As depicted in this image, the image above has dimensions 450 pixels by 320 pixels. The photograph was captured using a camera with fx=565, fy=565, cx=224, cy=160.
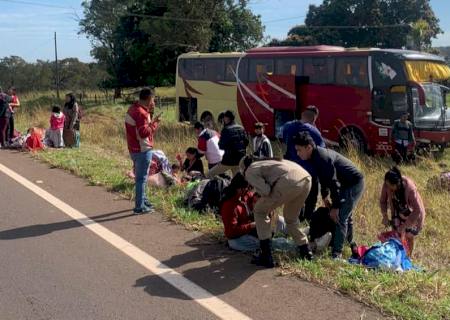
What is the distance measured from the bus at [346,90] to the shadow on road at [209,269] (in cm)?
1056

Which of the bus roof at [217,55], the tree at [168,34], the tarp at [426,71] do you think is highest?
the tree at [168,34]

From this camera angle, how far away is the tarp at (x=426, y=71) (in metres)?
15.2

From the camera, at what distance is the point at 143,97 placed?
7305 millimetres

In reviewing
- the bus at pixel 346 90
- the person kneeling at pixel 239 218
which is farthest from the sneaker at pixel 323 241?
the bus at pixel 346 90

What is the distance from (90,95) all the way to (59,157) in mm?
32881

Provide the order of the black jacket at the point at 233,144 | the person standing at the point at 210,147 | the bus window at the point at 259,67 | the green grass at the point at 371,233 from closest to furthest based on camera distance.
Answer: the green grass at the point at 371,233 < the black jacket at the point at 233,144 < the person standing at the point at 210,147 < the bus window at the point at 259,67

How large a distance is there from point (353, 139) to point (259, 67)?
4.85 metres

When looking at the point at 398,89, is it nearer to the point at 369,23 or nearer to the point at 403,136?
the point at 403,136

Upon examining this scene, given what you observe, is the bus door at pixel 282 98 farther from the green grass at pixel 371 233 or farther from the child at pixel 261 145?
the child at pixel 261 145

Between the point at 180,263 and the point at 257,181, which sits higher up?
the point at 257,181

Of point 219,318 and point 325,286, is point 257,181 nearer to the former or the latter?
point 325,286

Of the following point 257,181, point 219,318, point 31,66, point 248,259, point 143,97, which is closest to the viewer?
point 219,318

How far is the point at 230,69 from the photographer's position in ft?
68.3

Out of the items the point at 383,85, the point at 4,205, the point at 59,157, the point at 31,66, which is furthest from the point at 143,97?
the point at 31,66
